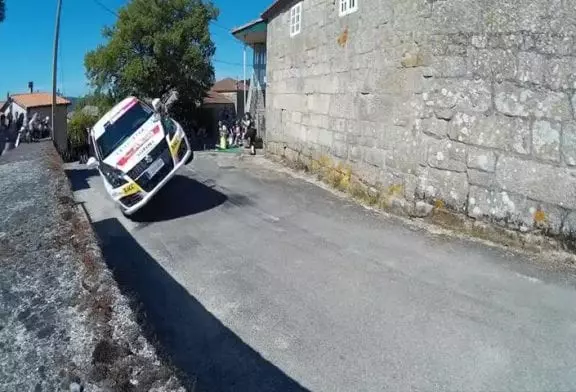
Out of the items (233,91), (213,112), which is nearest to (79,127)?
(213,112)

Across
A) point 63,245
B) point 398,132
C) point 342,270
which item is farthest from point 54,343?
point 398,132

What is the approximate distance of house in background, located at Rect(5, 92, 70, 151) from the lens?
24147mm

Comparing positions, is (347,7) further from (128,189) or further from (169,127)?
(128,189)

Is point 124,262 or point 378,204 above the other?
point 378,204

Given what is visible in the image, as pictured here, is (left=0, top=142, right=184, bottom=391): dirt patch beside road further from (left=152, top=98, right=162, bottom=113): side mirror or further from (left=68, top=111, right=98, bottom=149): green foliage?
(left=68, top=111, right=98, bottom=149): green foliage

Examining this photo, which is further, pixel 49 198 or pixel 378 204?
pixel 378 204

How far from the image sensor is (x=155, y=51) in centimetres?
2748

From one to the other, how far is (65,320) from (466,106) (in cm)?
553

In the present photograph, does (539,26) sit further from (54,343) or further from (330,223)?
(54,343)

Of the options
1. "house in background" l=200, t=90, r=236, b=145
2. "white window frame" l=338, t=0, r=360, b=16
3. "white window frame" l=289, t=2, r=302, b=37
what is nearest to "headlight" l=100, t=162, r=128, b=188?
"white window frame" l=338, t=0, r=360, b=16

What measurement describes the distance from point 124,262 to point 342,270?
3004 mm

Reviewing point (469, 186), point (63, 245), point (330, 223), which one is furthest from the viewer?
point (330, 223)

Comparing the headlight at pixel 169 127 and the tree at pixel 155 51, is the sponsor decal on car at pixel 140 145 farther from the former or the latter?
the tree at pixel 155 51

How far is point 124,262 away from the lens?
6551mm
